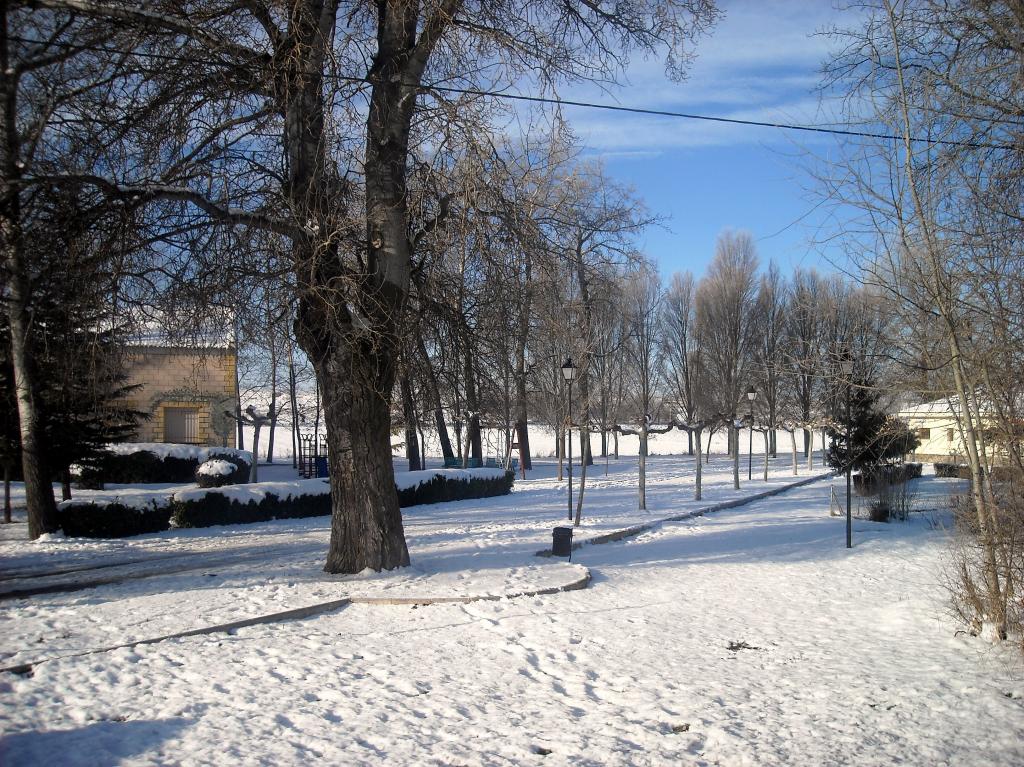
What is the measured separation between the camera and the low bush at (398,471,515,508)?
21.6 meters

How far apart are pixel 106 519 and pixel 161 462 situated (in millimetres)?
13975

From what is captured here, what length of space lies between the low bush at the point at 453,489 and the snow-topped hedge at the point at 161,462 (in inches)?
274

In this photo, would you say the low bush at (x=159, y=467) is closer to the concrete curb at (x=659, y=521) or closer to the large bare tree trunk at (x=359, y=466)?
the concrete curb at (x=659, y=521)

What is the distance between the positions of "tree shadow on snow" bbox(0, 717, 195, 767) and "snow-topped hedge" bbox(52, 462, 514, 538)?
10.1 metres

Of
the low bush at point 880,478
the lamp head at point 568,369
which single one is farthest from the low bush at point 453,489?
the low bush at point 880,478

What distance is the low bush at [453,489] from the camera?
21.6 metres

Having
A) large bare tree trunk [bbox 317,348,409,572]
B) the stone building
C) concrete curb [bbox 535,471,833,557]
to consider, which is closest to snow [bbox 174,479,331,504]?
concrete curb [bbox 535,471,833,557]

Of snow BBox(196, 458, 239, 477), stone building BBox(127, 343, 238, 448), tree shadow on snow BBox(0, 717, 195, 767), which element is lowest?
tree shadow on snow BBox(0, 717, 195, 767)

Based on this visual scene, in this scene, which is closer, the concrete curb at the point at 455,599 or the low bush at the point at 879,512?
the concrete curb at the point at 455,599

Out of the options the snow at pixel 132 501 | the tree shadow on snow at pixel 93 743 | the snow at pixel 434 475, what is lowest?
the tree shadow on snow at pixel 93 743

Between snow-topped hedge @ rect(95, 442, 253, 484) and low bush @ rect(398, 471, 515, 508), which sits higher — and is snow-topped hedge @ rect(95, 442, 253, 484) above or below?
above

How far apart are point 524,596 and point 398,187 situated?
211 inches

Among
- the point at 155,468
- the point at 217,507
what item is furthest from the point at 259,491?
the point at 155,468

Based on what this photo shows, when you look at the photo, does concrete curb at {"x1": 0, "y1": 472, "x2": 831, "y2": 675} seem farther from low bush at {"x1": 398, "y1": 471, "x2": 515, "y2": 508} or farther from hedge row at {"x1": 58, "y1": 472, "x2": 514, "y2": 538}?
low bush at {"x1": 398, "y1": 471, "x2": 515, "y2": 508}
